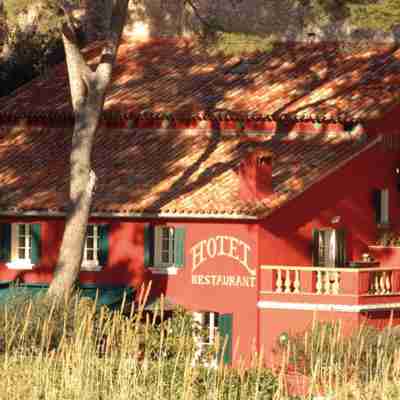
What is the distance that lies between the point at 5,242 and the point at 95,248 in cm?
244

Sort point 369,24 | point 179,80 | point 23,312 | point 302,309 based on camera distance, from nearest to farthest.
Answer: point 23,312 → point 369,24 → point 302,309 → point 179,80

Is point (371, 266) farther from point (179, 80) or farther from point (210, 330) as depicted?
point (179, 80)

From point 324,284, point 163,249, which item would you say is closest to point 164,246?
point 163,249

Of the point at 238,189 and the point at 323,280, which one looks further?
the point at 238,189

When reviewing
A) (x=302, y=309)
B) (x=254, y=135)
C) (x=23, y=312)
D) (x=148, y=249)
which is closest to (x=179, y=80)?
(x=254, y=135)

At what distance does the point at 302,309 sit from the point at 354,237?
3.39 meters

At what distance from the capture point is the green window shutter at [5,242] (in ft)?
132

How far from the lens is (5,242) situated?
133ft

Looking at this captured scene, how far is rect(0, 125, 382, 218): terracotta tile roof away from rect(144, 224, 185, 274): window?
0.69 metres

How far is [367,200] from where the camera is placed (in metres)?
39.7

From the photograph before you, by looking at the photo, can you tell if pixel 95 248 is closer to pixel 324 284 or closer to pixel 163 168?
pixel 163 168

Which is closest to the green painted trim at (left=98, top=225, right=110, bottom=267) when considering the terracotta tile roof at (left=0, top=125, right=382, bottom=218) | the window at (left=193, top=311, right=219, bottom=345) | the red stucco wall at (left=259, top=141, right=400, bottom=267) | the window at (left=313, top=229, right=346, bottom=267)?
the terracotta tile roof at (left=0, top=125, right=382, bottom=218)

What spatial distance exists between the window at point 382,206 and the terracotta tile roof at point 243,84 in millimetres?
2192

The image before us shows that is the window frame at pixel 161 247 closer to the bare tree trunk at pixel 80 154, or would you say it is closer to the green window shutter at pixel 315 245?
the bare tree trunk at pixel 80 154
